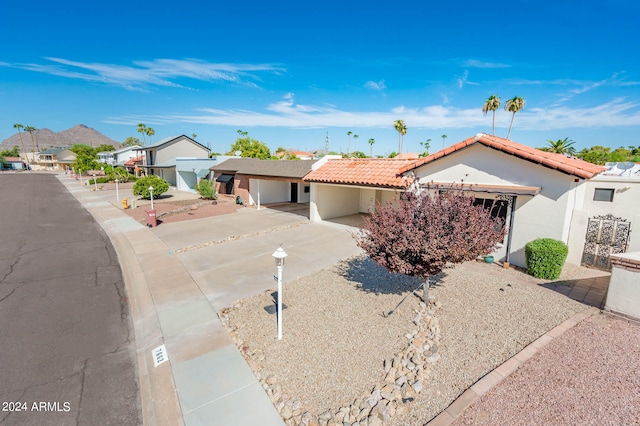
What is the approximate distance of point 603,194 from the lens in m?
10.8

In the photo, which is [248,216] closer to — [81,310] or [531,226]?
[81,310]

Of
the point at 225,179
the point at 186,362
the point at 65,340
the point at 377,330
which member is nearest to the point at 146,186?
the point at 225,179

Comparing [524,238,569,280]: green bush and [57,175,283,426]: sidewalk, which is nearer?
[57,175,283,426]: sidewalk

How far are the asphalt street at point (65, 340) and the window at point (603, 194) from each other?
15315mm

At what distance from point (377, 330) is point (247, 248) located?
27.6 feet

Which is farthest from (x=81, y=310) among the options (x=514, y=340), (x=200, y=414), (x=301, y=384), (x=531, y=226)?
(x=531, y=226)

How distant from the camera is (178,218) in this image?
2038 cm

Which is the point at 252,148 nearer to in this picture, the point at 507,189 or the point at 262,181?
the point at 262,181

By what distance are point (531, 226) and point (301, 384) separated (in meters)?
10.1

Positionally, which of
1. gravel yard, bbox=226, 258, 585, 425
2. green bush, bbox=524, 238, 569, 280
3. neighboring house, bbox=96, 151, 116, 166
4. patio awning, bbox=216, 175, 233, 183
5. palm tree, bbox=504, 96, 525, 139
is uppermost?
palm tree, bbox=504, 96, 525, 139

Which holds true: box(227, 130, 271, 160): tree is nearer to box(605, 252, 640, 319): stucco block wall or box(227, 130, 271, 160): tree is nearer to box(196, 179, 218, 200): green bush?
box(196, 179, 218, 200): green bush

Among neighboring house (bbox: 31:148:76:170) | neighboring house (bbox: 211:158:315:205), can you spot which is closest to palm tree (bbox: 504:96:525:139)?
neighboring house (bbox: 211:158:315:205)

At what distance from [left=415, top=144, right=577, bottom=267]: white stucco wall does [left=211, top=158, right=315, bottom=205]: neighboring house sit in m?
11.5

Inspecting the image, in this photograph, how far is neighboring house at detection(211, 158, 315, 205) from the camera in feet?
73.8
